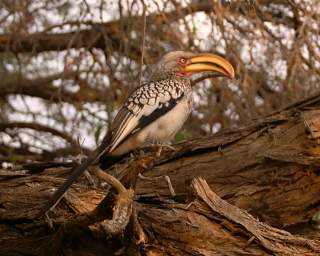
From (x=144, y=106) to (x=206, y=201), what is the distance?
0.77m

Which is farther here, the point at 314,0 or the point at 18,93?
the point at 18,93

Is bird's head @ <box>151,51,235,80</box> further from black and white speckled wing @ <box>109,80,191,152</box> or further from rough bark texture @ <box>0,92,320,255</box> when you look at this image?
rough bark texture @ <box>0,92,320,255</box>

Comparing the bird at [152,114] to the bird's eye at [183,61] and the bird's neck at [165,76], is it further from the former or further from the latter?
the bird's eye at [183,61]

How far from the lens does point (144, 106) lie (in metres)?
4.02

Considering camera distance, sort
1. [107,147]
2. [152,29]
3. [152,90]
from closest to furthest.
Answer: [107,147]
[152,90]
[152,29]

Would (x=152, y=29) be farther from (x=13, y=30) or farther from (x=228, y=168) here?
(x=228, y=168)

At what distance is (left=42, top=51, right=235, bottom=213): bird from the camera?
12.7 ft

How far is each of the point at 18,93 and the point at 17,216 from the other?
9.71 ft

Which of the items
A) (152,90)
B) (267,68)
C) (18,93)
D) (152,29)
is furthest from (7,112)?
(152,90)

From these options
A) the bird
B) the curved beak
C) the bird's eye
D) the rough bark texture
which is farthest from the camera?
the bird's eye

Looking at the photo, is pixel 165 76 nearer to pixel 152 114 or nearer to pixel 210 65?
pixel 210 65

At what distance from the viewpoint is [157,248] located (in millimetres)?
3447

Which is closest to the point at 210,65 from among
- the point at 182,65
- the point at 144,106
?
the point at 182,65

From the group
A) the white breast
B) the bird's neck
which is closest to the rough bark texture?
the white breast
